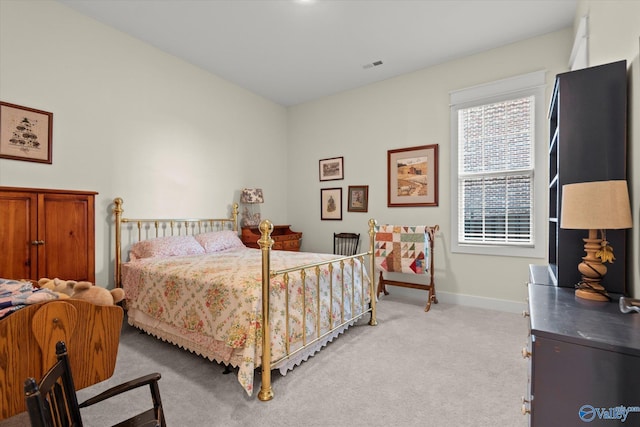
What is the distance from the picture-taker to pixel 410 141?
416 centimetres

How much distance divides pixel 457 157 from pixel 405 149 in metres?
0.69

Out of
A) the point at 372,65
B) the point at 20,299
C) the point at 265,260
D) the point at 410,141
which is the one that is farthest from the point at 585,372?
the point at 372,65

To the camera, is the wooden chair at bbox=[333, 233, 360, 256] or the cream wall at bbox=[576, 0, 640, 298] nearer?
the cream wall at bbox=[576, 0, 640, 298]

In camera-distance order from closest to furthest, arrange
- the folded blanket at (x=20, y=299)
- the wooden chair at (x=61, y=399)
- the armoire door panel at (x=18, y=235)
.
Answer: the wooden chair at (x=61, y=399) → the folded blanket at (x=20, y=299) → the armoire door panel at (x=18, y=235)

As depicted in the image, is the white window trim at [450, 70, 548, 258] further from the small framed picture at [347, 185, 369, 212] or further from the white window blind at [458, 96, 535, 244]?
the small framed picture at [347, 185, 369, 212]

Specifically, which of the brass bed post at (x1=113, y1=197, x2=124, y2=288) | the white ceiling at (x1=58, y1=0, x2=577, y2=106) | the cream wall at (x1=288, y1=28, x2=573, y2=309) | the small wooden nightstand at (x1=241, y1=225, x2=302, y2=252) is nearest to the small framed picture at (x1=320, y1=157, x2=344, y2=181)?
the cream wall at (x1=288, y1=28, x2=573, y2=309)

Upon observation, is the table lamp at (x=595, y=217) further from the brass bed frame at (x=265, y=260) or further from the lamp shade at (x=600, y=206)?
the brass bed frame at (x=265, y=260)

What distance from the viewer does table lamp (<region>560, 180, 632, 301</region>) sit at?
1.27 metres

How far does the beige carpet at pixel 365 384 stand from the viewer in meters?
1.71

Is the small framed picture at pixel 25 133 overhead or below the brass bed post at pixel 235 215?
overhead

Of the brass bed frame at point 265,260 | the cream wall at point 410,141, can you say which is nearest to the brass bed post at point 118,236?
the brass bed frame at point 265,260

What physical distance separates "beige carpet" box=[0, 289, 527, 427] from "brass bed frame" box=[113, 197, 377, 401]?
0.15 m

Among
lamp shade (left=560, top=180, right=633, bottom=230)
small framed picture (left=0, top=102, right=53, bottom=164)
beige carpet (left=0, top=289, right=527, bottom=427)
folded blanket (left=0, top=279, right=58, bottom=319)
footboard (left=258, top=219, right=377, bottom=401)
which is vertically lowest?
beige carpet (left=0, top=289, right=527, bottom=427)

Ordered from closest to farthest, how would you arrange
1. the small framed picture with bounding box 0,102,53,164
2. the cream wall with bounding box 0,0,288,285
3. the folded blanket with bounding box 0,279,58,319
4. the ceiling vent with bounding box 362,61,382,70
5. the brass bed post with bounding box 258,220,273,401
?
the folded blanket with bounding box 0,279,58,319
the brass bed post with bounding box 258,220,273,401
the small framed picture with bounding box 0,102,53,164
the cream wall with bounding box 0,0,288,285
the ceiling vent with bounding box 362,61,382,70
